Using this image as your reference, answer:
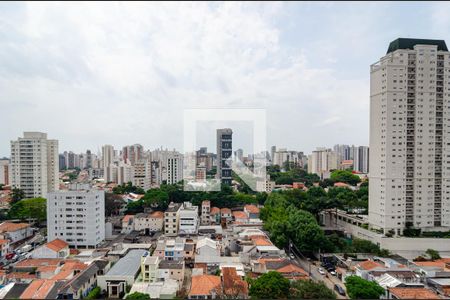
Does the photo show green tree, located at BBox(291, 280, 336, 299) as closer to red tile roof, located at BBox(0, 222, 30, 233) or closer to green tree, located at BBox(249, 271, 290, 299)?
green tree, located at BBox(249, 271, 290, 299)

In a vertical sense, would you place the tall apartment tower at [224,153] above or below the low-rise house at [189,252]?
above

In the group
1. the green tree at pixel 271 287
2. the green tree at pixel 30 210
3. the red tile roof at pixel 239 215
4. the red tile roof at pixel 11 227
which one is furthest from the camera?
the red tile roof at pixel 239 215

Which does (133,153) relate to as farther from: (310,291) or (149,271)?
(310,291)

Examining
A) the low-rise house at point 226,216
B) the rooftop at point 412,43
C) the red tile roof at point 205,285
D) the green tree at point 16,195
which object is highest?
the rooftop at point 412,43

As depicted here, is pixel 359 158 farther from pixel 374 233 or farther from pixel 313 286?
pixel 313 286

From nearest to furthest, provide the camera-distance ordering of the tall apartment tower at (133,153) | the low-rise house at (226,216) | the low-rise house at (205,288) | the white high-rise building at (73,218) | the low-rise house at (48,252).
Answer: the low-rise house at (205,288)
the low-rise house at (48,252)
the white high-rise building at (73,218)
the low-rise house at (226,216)
the tall apartment tower at (133,153)

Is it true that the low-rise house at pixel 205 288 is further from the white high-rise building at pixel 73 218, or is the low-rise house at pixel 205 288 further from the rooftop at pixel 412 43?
the rooftop at pixel 412 43

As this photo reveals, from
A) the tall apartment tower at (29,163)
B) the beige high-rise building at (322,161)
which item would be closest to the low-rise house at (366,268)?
the tall apartment tower at (29,163)

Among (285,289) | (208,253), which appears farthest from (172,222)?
(285,289)
